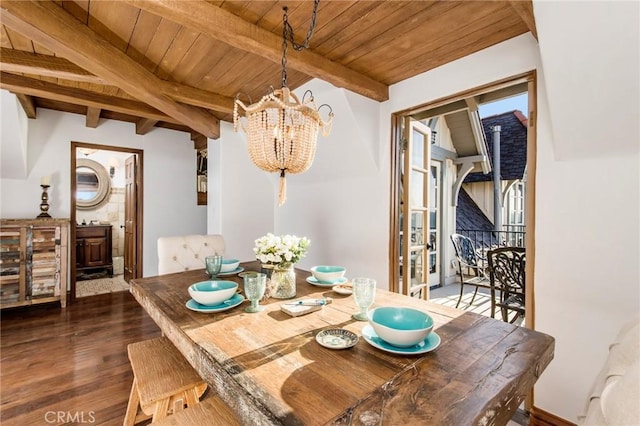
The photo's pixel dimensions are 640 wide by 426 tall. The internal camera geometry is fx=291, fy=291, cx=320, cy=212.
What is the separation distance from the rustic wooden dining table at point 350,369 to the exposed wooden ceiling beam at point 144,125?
3321 millimetres

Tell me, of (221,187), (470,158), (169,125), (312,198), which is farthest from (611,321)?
(169,125)

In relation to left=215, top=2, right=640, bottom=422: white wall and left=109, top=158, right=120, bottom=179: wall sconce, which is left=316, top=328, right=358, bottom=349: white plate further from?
left=109, top=158, right=120, bottom=179: wall sconce

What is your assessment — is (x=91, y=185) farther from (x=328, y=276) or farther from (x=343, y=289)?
(x=343, y=289)

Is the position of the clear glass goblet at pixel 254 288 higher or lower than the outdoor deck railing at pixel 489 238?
higher

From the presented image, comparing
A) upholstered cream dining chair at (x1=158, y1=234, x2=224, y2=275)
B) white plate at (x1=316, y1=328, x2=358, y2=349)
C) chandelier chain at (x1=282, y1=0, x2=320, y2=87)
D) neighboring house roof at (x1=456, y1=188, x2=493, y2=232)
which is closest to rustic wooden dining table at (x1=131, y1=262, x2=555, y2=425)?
white plate at (x1=316, y1=328, x2=358, y2=349)

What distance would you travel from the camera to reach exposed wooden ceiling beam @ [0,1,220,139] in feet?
5.09

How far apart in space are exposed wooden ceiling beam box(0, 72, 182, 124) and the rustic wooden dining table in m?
2.73

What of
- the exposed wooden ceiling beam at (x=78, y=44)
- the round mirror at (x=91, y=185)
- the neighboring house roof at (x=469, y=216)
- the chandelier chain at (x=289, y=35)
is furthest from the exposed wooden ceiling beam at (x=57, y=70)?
the neighboring house roof at (x=469, y=216)

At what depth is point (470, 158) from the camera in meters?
5.30

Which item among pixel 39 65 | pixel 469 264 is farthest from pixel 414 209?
pixel 39 65

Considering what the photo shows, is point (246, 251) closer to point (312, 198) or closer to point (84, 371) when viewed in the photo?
point (312, 198)

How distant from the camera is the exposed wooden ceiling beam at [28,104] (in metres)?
3.01

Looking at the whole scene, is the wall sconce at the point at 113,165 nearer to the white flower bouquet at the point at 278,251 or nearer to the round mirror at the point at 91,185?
the round mirror at the point at 91,185

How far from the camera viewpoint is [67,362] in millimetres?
2213
